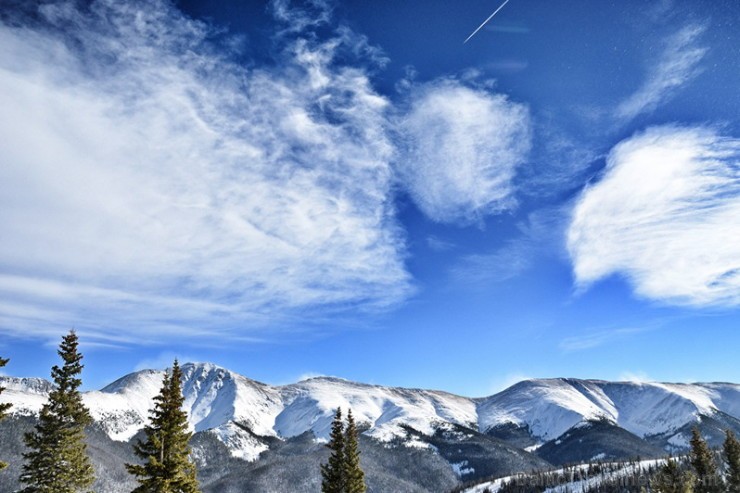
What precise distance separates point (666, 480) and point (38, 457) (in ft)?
137

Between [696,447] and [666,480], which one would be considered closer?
[666,480]

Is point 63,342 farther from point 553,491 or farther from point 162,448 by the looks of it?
point 553,491

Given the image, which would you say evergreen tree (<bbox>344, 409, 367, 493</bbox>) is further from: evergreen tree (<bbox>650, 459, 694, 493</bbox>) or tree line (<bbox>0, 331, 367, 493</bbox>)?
evergreen tree (<bbox>650, 459, 694, 493</bbox>)

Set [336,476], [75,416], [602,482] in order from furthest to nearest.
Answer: [602,482] < [336,476] < [75,416]

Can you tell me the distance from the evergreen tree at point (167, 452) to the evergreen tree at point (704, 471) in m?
57.3

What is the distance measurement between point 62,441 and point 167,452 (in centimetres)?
700

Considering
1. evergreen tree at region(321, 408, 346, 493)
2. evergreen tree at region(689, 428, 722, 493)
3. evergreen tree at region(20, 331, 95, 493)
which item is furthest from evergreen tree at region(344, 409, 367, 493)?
evergreen tree at region(689, 428, 722, 493)

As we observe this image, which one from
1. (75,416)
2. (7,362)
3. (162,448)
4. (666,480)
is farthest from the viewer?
(666,480)

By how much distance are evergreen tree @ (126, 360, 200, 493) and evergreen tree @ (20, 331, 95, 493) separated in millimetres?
4500

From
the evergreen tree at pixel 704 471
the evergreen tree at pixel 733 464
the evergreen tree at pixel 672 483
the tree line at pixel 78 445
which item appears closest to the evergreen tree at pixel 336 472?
the tree line at pixel 78 445

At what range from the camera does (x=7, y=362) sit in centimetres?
2231

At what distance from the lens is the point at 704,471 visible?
217ft

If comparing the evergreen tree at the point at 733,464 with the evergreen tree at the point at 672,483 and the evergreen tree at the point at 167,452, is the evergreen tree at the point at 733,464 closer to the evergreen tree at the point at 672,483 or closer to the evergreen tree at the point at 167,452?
the evergreen tree at the point at 672,483

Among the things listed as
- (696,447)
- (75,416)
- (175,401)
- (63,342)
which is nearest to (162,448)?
(175,401)
